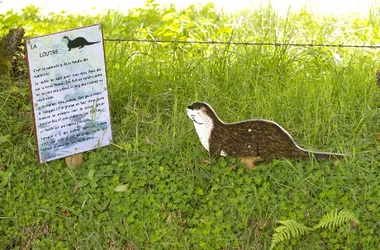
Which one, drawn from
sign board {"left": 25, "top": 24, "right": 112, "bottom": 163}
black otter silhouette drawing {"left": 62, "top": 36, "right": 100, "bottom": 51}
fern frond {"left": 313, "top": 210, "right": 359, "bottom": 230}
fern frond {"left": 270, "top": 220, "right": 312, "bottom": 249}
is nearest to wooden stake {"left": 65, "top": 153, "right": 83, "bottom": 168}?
sign board {"left": 25, "top": 24, "right": 112, "bottom": 163}

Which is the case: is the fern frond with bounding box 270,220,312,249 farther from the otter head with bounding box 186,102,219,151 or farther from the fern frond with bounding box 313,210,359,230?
the otter head with bounding box 186,102,219,151

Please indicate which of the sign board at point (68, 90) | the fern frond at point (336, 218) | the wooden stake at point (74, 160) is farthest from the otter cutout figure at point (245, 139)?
the wooden stake at point (74, 160)

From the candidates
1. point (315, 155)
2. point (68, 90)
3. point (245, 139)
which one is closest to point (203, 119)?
point (245, 139)

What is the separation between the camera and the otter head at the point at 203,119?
4984mm

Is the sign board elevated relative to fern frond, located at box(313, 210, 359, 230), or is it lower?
elevated

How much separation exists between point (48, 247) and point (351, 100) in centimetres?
221

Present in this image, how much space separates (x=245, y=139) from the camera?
493 cm

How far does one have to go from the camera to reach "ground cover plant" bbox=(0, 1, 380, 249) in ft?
15.6

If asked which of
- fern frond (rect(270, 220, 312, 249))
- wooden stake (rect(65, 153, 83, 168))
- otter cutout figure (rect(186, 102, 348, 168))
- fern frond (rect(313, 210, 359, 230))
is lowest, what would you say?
fern frond (rect(270, 220, 312, 249))

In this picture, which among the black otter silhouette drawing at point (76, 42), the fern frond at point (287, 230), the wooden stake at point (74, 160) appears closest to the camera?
the fern frond at point (287, 230)

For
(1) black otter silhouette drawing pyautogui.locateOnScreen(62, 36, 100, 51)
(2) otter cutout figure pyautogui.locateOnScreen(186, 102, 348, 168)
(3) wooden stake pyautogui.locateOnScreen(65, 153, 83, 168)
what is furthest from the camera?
(3) wooden stake pyautogui.locateOnScreen(65, 153, 83, 168)

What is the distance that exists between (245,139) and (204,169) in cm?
32

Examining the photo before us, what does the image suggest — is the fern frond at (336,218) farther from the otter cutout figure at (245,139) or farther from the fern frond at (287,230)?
the otter cutout figure at (245,139)

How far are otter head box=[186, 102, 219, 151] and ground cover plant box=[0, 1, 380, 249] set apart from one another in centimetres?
17
